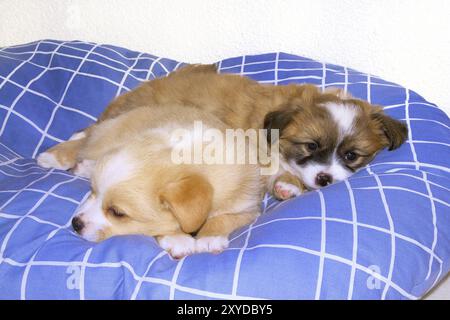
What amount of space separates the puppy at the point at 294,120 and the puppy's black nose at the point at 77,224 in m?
0.80

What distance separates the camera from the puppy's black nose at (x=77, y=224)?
218cm

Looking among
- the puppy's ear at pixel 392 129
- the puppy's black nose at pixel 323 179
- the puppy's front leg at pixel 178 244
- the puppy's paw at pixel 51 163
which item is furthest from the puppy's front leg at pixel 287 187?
the puppy's paw at pixel 51 163

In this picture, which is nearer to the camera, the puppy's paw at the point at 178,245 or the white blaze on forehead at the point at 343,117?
the puppy's paw at the point at 178,245

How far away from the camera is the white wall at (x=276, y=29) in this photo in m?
3.52

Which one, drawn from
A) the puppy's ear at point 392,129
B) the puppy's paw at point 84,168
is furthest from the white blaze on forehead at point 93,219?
the puppy's ear at point 392,129

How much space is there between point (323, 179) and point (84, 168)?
50.1 inches

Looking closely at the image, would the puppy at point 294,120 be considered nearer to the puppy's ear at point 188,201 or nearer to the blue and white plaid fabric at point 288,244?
the blue and white plaid fabric at point 288,244

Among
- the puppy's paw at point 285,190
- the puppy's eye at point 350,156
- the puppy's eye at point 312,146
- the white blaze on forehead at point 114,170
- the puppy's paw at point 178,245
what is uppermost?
the white blaze on forehead at point 114,170

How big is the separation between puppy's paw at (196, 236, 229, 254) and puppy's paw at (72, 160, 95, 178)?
82cm

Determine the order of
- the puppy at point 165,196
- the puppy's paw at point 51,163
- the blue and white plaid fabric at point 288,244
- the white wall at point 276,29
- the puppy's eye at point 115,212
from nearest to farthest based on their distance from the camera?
the blue and white plaid fabric at point 288,244 → the puppy at point 165,196 → the puppy's eye at point 115,212 → the puppy's paw at point 51,163 → the white wall at point 276,29

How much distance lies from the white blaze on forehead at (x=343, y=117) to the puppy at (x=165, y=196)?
1.71 feet

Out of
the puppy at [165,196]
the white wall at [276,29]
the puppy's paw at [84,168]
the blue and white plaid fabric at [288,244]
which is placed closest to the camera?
the blue and white plaid fabric at [288,244]

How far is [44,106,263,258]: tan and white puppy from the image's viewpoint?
2.08 meters

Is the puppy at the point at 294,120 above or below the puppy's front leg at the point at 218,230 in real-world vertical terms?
above
